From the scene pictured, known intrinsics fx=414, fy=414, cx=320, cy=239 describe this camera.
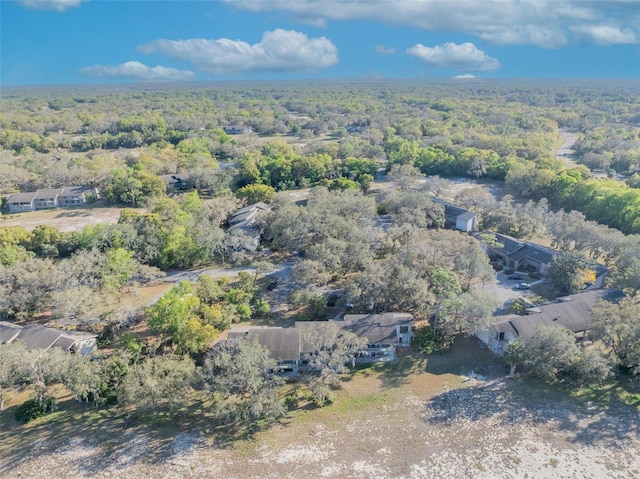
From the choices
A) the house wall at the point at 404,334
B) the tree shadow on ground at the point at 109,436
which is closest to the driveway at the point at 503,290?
the house wall at the point at 404,334

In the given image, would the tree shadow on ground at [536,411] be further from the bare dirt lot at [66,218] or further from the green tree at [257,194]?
the bare dirt lot at [66,218]

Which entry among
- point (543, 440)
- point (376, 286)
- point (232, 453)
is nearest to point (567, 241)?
point (376, 286)

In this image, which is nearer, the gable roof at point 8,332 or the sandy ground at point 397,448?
the sandy ground at point 397,448

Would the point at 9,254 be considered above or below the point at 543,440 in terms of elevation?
above

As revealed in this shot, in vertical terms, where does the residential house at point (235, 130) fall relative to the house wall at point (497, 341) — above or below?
above

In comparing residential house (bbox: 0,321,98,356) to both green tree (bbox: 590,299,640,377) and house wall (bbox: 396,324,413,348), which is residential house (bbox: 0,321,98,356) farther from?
green tree (bbox: 590,299,640,377)

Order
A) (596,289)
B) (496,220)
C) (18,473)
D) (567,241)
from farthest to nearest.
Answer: (496,220)
(567,241)
(596,289)
(18,473)

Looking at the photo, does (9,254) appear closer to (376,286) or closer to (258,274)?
(258,274)
